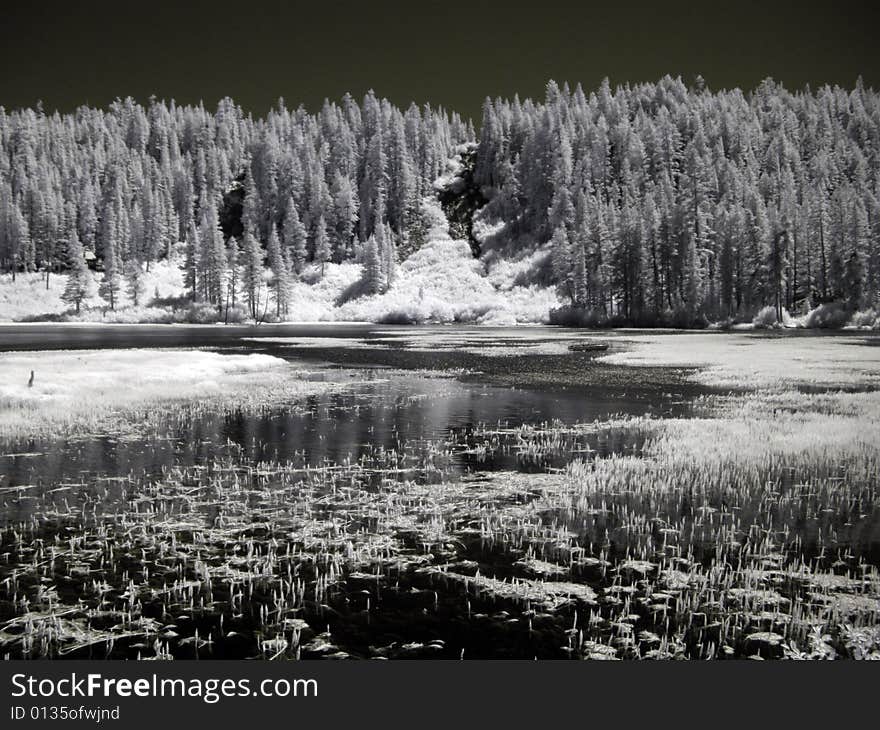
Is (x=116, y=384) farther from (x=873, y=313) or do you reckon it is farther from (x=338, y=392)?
(x=873, y=313)

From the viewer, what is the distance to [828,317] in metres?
78.4

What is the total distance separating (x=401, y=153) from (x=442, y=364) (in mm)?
131321

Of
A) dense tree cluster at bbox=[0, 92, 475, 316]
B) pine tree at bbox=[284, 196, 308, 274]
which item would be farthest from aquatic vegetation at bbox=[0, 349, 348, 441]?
pine tree at bbox=[284, 196, 308, 274]

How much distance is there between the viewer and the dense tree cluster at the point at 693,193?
8844cm

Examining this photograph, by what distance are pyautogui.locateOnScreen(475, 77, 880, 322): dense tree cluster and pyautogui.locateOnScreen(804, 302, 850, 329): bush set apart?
7.16 feet

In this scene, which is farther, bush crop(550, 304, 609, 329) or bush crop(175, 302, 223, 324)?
bush crop(175, 302, 223, 324)

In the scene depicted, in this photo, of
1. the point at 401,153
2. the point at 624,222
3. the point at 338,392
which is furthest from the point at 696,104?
the point at 338,392

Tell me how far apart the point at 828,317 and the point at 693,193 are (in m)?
33.7

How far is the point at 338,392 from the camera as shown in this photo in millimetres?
29047

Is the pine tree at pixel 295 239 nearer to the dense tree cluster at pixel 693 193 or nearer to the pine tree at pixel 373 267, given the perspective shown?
the pine tree at pixel 373 267

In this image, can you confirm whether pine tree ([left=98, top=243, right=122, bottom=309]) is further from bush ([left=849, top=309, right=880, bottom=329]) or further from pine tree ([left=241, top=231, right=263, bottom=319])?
bush ([left=849, top=309, right=880, bottom=329])

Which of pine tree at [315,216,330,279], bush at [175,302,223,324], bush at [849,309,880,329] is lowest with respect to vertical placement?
bush at [849,309,880,329]

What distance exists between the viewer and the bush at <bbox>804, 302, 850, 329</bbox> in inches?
3034

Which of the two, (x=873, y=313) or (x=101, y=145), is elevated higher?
(x=101, y=145)
